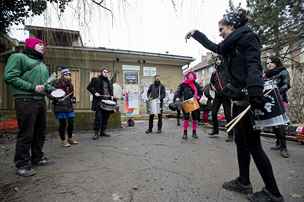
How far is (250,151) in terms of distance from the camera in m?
2.28

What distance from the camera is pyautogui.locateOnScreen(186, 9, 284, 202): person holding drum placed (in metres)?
2.08

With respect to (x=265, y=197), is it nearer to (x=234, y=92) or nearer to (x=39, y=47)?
(x=234, y=92)

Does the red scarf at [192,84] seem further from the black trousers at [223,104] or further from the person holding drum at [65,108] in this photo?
the person holding drum at [65,108]

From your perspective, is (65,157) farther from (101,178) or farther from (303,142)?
A: (303,142)

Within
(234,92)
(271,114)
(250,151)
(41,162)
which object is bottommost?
(41,162)

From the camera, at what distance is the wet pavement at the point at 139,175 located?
92.3 inches

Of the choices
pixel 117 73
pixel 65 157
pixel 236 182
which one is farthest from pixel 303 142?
pixel 117 73

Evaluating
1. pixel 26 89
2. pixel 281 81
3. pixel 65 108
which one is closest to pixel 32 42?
pixel 26 89

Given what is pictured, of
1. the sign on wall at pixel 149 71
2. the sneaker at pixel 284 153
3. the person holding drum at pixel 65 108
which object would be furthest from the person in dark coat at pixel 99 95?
the sign on wall at pixel 149 71

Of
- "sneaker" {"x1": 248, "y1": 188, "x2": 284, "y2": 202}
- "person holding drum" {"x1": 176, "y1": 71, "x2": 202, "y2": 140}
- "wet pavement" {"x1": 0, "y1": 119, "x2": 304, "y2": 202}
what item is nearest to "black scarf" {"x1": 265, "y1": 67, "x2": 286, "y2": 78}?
"wet pavement" {"x1": 0, "y1": 119, "x2": 304, "y2": 202}

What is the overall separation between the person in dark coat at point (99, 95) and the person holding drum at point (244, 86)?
155 inches

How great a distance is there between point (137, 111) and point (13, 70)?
35.1 feet

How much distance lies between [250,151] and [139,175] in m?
1.48

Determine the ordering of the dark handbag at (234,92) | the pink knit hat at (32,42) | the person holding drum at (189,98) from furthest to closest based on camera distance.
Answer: the person holding drum at (189,98) → the pink knit hat at (32,42) → the dark handbag at (234,92)
